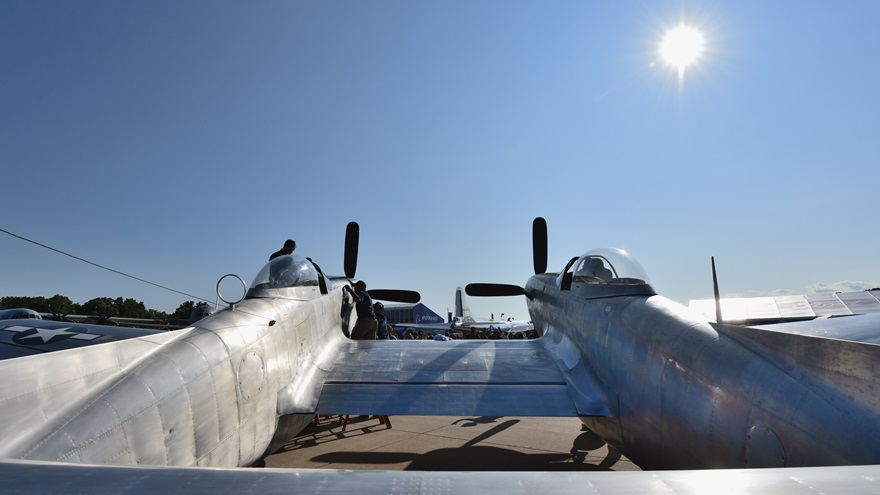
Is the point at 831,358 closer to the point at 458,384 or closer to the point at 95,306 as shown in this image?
the point at 458,384

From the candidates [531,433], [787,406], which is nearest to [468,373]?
[531,433]

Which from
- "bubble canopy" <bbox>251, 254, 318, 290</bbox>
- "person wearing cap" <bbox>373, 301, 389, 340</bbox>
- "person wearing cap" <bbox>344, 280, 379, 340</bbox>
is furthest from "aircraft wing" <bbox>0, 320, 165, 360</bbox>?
"person wearing cap" <bbox>373, 301, 389, 340</bbox>

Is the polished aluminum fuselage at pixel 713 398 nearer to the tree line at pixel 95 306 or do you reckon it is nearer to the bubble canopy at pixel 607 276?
the bubble canopy at pixel 607 276

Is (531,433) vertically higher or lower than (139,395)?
lower

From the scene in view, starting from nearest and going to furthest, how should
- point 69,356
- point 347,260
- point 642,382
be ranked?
point 69,356
point 642,382
point 347,260

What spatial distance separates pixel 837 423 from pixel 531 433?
5752mm

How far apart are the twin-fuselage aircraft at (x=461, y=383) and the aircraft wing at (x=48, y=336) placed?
2.8 inches

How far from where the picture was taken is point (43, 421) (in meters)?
2.25

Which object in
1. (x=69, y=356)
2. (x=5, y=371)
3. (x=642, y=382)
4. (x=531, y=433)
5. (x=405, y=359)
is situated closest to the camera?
(x=5, y=371)

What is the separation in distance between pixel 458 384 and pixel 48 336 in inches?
167

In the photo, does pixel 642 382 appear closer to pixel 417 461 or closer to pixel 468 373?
pixel 468 373

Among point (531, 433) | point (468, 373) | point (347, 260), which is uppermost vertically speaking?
point (347, 260)

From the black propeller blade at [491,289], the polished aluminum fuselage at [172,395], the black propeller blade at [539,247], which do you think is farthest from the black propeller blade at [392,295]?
the polished aluminum fuselage at [172,395]

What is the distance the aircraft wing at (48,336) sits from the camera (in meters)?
4.93
